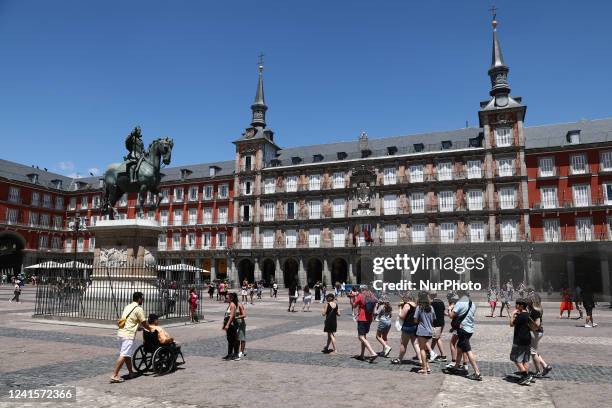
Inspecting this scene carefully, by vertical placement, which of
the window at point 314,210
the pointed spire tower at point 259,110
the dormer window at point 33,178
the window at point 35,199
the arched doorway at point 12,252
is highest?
the pointed spire tower at point 259,110

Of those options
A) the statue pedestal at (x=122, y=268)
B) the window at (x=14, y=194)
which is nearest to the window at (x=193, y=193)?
the window at (x=14, y=194)

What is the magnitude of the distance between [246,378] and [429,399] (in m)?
3.04

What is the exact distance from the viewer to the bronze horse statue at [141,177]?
Result: 15.3 m

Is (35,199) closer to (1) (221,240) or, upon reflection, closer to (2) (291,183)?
(1) (221,240)

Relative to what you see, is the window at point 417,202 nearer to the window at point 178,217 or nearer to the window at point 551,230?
the window at point 551,230

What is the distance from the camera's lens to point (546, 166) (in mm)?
42812

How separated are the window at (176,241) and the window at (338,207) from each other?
70.5 ft

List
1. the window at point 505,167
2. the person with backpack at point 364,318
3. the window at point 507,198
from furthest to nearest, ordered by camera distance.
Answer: the window at point 505,167 → the window at point 507,198 → the person with backpack at point 364,318

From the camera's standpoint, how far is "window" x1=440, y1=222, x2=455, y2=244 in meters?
44.8

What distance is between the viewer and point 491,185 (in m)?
43.8

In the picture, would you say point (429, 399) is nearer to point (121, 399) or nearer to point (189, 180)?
point (121, 399)

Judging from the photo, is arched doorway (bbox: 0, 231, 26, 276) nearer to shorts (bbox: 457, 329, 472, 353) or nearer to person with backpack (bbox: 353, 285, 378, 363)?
person with backpack (bbox: 353, 285, 378, 363)

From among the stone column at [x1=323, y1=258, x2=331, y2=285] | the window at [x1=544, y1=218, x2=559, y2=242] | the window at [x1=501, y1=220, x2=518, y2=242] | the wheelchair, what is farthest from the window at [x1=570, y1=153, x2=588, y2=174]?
the wheelchair

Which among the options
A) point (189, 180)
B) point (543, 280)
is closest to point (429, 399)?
point (543, 280)
